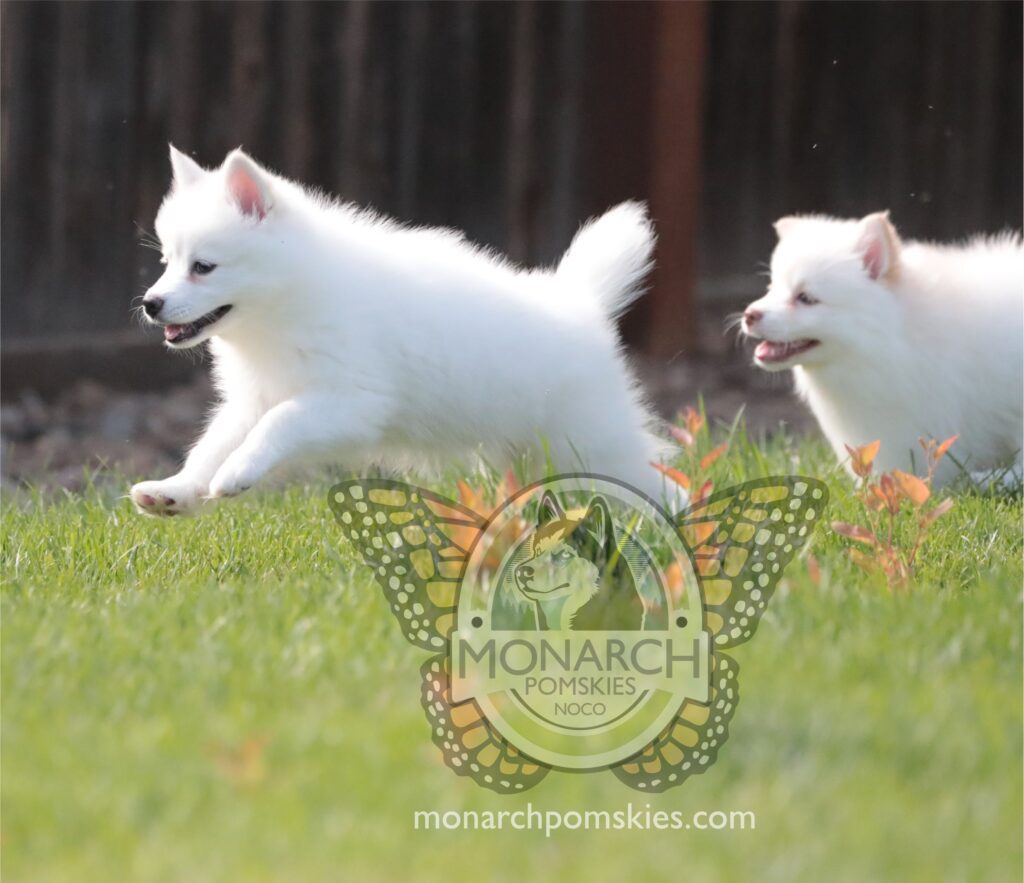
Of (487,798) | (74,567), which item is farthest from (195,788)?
(74,567)

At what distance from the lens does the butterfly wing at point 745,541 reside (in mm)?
2855

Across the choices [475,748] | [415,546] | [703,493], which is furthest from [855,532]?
[475,748]

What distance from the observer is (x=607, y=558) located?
10.4 feet

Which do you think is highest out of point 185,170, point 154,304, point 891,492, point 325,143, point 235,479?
point 185,170

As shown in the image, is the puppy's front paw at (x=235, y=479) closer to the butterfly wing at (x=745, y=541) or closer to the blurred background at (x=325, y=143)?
the butterfly wing at (x=745, y=541)

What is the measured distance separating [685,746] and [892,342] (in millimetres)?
2354

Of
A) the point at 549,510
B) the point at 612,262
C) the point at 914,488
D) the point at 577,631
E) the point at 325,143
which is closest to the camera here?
the point at 577,631

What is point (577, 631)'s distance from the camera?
9.02ft

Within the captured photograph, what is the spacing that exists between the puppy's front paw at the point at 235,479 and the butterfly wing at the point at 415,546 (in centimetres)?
28

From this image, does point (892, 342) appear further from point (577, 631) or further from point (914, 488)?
point (577, 631)

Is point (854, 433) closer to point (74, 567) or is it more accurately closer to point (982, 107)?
→ point (74, 567)

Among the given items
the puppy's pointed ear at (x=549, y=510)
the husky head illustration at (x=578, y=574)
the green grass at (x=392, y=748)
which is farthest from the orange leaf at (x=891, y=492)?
the puppy's pointed ear at (x=549, y=510)

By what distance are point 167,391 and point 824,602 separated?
4958 mm

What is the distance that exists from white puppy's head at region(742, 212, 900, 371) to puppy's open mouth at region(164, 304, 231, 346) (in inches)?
62.5
